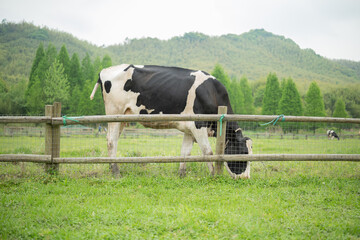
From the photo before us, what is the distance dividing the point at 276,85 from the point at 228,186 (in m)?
47.5

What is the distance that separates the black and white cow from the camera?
681cm

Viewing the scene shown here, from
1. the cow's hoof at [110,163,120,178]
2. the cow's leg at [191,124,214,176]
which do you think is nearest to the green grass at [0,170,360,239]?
the cow's hoof at [110,163,120,178]

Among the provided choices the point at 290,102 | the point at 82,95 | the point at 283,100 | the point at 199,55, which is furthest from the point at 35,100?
the point at 199,55

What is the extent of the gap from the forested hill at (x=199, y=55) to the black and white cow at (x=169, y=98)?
7885 centimetres

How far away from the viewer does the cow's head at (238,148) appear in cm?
652

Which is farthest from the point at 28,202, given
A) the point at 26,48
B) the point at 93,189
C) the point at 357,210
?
the point at 26,48

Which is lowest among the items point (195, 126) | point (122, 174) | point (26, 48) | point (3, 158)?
point (122, 174)

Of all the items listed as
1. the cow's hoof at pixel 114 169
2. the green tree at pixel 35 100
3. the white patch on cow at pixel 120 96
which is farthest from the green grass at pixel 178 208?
the green tree at pixel 35 100

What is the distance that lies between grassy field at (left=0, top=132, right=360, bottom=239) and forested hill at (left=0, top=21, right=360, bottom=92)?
262ft

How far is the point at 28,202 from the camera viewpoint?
15.1 ft

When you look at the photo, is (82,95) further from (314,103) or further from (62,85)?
(314,103)

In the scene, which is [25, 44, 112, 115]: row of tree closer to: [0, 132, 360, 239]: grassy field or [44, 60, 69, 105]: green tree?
[44, 60, 69, 105]: green tree

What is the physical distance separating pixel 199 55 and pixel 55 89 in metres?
120

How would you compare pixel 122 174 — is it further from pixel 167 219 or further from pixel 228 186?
pixel 167 219
